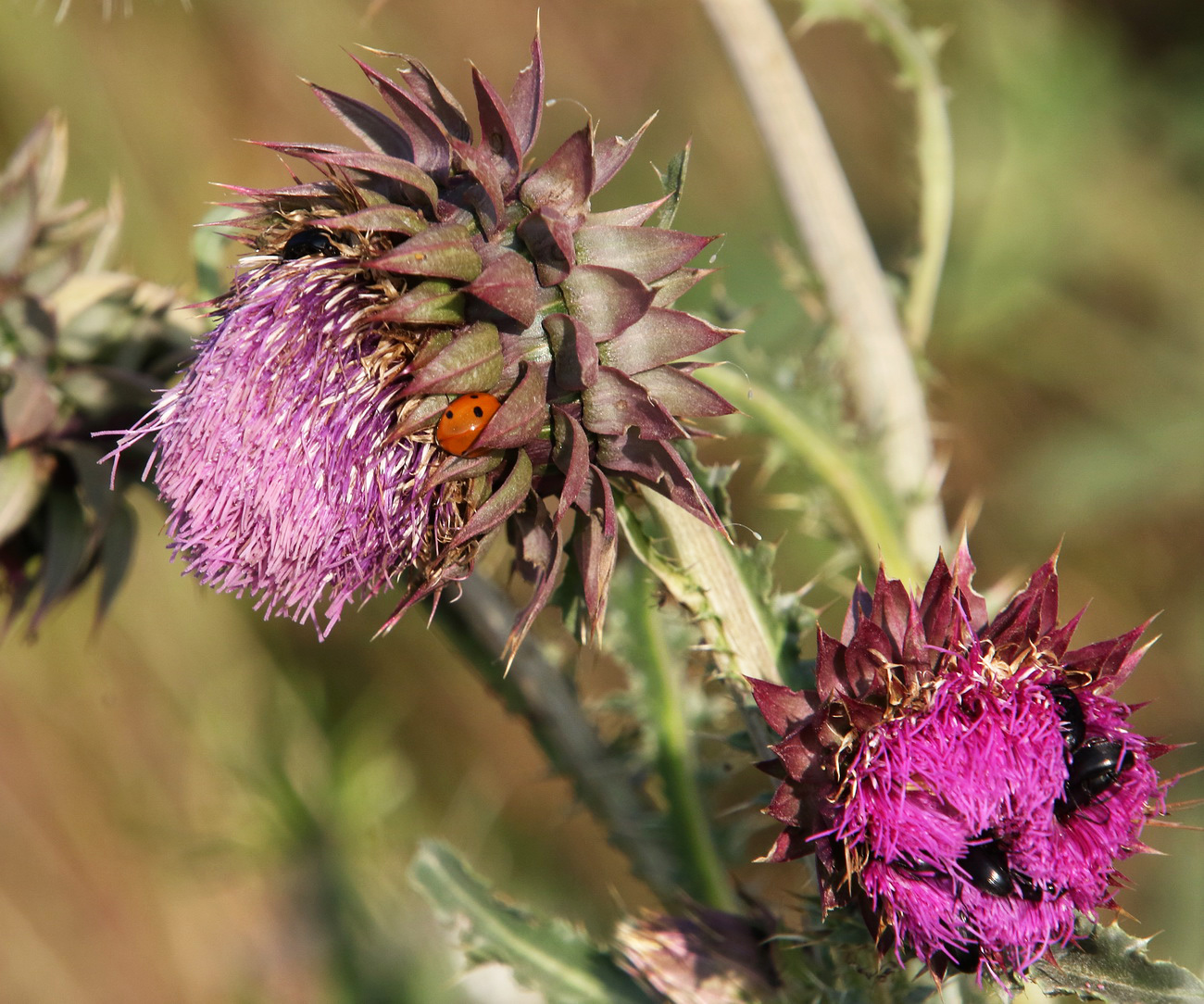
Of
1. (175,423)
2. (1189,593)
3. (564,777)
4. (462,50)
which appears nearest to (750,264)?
(462,50)

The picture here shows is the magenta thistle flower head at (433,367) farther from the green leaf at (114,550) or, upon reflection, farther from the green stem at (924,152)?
the green stem at (924,152)

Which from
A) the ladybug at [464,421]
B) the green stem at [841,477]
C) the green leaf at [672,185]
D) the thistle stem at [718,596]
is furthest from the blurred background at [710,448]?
the ladybug at [464,421]

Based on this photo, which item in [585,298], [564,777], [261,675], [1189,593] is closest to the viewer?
[585,298]

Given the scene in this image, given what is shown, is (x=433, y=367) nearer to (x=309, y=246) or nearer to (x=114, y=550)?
(x=309, y=246)

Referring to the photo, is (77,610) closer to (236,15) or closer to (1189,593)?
(236,15)

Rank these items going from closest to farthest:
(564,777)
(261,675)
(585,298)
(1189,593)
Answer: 1. (585,298)
2. (564,777)
3. (1189,593)
4. (261,675)

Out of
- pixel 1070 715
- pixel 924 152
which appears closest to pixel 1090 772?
pixel 1070 715

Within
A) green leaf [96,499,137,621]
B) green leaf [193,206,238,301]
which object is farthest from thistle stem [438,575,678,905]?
green leaf [193,206,238,301]

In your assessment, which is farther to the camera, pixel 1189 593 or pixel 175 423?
pixel 1189 593
